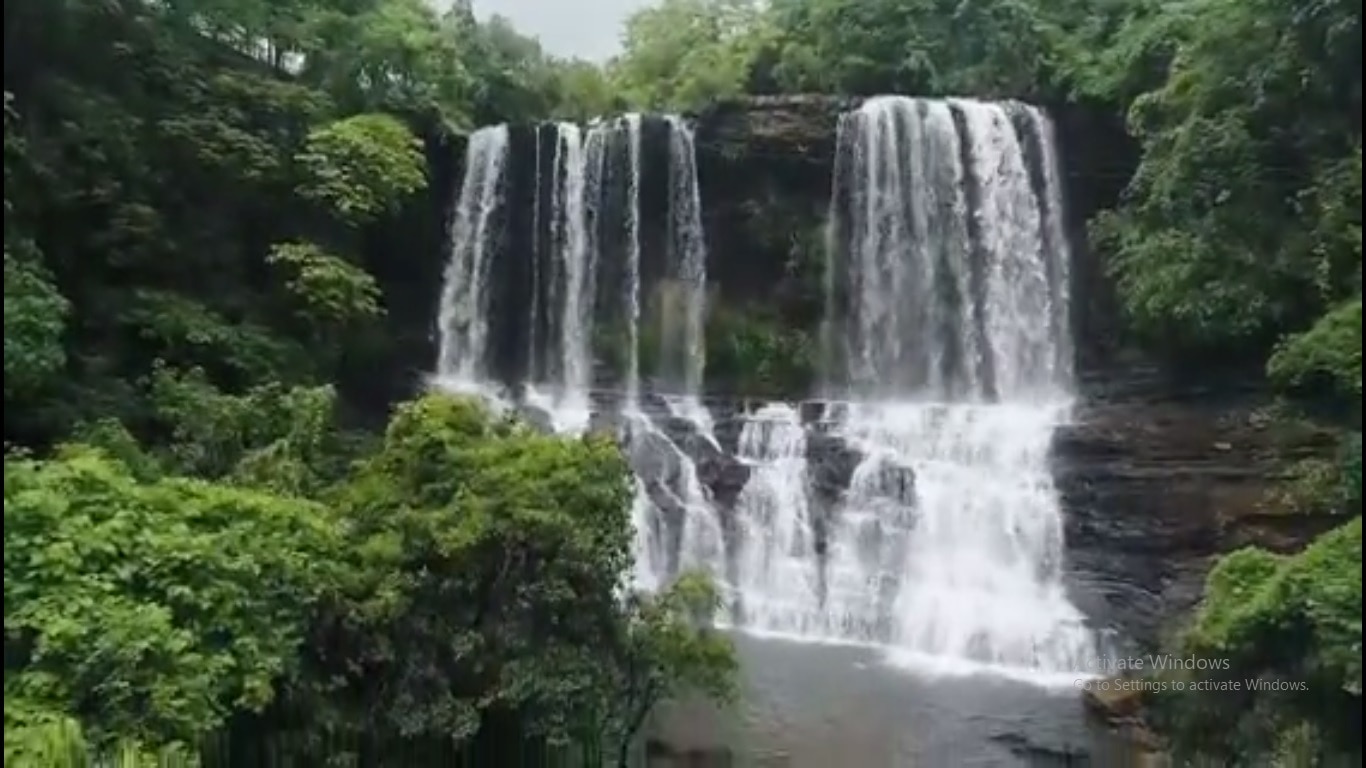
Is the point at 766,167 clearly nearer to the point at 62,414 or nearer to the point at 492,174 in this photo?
the point at 492,174

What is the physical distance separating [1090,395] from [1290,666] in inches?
326

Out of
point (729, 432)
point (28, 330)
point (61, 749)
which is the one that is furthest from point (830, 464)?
point (61, 749)

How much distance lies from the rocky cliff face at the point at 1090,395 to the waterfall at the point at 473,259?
0.88 ft

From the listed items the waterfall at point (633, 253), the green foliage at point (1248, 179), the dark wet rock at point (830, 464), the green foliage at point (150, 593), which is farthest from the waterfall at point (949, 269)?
the green foliage at point (150, 593)

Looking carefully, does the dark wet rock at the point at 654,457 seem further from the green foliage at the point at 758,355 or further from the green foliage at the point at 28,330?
the green foliage at the point at 28,330

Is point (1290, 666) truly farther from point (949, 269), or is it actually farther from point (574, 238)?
point (574, 238)

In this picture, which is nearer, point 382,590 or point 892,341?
point 382,590

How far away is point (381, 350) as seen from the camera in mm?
14758

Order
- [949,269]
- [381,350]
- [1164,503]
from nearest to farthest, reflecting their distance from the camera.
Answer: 1. [1164,503]
2. [381,350]
3. [949,269]

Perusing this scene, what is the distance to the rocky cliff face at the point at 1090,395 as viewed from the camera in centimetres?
1139

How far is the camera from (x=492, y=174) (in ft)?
53.5

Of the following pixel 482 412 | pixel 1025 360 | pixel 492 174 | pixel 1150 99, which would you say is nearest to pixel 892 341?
pixel 1025 360

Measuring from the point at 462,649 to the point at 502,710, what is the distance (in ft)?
1.23

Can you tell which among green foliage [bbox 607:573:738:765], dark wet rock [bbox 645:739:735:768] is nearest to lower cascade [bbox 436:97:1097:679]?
dark wet rock [bbox 645:739:735:768]
